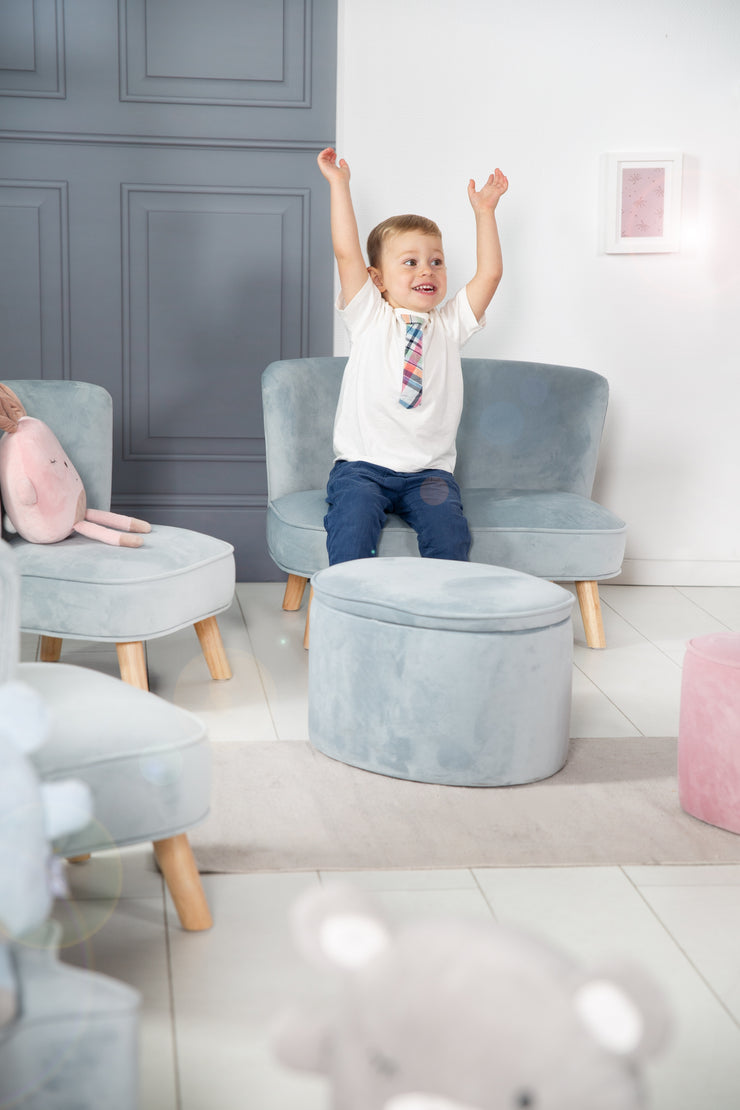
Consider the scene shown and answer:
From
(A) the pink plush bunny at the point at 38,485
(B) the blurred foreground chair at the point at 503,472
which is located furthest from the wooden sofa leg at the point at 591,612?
(A) the pink plush bunny at the point at 38,485

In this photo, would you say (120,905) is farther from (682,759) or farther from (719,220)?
(719,220)

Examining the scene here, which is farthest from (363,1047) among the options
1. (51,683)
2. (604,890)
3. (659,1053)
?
(604,890)

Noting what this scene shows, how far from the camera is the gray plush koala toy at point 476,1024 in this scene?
741mm

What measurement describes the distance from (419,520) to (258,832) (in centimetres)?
109

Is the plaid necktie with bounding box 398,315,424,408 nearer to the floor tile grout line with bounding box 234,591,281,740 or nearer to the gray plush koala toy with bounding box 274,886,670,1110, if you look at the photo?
the floor tile grout line with bounding box 234,591,281,740

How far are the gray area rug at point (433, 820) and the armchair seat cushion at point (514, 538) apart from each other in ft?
2.45

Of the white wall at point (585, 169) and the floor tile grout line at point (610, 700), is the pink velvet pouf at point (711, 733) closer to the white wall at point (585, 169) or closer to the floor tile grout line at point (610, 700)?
the floor tile grout line at point (610, 700)

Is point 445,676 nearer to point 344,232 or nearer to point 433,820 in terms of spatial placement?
point 433,820

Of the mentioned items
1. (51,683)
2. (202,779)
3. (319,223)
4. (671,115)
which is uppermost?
(671,115)

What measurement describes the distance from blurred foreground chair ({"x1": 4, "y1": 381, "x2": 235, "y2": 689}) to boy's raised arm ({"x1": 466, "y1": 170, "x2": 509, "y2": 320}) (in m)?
1.03

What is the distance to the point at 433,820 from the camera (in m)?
1.86

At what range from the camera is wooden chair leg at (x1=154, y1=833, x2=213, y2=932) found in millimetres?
1465

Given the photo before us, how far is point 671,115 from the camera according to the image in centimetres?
350

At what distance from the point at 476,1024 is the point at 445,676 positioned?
119 centimetres
